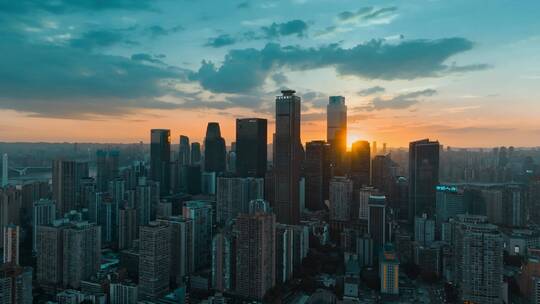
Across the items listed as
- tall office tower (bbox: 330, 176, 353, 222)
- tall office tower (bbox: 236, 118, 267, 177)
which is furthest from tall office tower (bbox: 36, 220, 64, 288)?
tall office tower (bbox: 236, 118, 267, 177)

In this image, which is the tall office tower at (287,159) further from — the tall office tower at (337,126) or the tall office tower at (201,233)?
the tall office tower at (337,126)

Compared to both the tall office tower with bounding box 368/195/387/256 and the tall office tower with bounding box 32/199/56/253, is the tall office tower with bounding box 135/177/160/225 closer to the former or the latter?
the tall office tower with bounding box 32/199/56/253

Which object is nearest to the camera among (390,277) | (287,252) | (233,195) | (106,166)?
(390,277)

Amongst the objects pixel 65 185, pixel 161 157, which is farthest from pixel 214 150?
pixel 65 185

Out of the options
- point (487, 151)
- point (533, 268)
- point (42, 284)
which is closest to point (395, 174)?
point (487, 151)

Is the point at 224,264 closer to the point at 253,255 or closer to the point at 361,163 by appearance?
the point at 253,255

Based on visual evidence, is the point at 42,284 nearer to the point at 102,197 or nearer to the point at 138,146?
the point at 102,197

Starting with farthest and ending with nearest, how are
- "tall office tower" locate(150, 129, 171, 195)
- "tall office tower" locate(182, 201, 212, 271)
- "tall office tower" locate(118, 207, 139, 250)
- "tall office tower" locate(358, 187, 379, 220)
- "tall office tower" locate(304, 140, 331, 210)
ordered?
"tall office tower" locate(150, 129, 171, 195) < "tall office tower" locate(304, 140, 331, 210) < "tall office tower" locate(358, 187, 379, 220) < "tall office tower" locate(118, 207, 139, 250) < "tall office tower" locate(182, 201, 212, 271)
